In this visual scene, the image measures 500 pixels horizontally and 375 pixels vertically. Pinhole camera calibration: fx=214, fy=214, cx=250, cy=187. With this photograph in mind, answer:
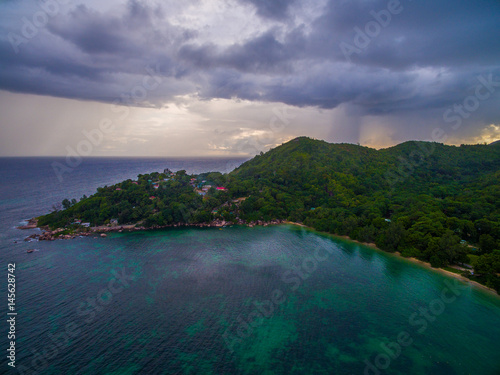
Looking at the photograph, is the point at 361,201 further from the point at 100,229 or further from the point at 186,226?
the point at 100,229

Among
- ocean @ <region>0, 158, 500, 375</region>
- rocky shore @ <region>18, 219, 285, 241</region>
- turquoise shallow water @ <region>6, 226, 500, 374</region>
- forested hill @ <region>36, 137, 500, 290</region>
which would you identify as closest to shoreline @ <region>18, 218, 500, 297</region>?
rocky shore @ <region>18, 219, 285, 241</region>

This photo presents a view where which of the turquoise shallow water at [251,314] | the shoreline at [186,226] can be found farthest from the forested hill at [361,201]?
the turquoise shallow water at [251,314]

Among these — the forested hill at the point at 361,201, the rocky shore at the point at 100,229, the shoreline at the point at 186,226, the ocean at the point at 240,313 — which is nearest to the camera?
the ocean at the point at 240,313

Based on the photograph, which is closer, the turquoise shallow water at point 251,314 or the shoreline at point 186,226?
the turquoise shallow water at point 251,314

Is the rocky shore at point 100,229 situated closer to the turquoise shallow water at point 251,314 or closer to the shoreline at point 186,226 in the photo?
the shoreline at point 186,226

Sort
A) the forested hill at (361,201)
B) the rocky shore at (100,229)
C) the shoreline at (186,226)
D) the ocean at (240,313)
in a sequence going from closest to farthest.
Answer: the ocean at (240,313) → the shoreline at (186,226) → the forested hill at (361,201) → the rocky shore at (100,229)

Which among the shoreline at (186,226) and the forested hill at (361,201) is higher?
the forested hill at (361,201)

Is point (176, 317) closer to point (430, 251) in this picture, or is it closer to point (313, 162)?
point (430, 251)
